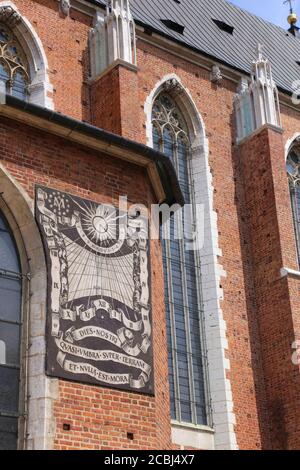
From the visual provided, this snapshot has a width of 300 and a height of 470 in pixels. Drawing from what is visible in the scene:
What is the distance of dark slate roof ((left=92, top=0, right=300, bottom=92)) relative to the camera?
1820 centimetres

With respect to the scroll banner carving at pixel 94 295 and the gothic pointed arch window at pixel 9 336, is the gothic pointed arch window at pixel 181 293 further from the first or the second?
the gothic pointed arch window at pixel 9 336

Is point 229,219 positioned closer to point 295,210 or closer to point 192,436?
point 295,210

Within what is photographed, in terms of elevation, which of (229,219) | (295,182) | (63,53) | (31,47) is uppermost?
(63,53)

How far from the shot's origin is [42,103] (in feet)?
47.2

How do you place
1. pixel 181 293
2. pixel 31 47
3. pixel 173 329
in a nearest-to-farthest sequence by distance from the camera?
1. pixel 173 329
2. pixel 31 47
3. pixel 181 293

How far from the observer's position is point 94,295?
845 centimetres

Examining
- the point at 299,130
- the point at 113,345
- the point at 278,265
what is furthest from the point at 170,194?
the point at 299,130

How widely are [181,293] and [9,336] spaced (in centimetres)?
745

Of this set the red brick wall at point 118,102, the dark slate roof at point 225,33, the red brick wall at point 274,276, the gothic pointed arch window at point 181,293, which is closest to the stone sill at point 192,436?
the gothic pointed arch window at point 181,293

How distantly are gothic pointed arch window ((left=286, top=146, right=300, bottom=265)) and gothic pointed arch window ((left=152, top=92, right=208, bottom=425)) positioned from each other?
9.21 ft

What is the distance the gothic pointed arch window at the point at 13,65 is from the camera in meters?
14.5

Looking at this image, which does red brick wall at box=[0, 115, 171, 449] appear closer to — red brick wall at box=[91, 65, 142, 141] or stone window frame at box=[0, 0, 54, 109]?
red brick wall at box=[91, 65, 142, 141]

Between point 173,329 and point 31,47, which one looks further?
point 31,47

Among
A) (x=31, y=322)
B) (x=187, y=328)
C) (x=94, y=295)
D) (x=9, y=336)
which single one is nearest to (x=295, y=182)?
(x=187, y=328)
